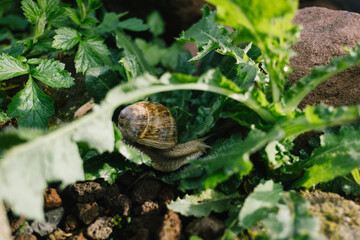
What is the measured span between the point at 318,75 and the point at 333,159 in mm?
483

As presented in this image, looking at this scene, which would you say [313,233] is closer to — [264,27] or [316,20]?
[264,27]

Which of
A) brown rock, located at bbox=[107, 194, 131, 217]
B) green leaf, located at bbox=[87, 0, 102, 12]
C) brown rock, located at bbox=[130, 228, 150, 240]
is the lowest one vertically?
brown rock, located at bbox=[107, 194, 131, 217]

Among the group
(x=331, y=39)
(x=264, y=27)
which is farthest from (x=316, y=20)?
(x=264, y=27)

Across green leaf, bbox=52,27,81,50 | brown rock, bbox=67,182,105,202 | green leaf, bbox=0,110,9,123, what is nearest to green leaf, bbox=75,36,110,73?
green leaf, bbox=52,27,81,50

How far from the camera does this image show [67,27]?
2441 millimetres

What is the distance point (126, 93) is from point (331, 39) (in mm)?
1633

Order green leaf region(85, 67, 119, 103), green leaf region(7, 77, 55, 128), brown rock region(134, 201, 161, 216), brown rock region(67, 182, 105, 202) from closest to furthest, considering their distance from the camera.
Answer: brown rock region(134, 201, 161, 216) < brown rock region(67, 182, 105, 202) < green leaf region(7, 77, 55, 128) < green leaf region(85, 67, 119, 103)

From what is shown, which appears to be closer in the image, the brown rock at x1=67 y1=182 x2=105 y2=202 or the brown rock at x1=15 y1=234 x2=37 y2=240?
the brown rock at x1=15 y1=234 x2=37 y2=240

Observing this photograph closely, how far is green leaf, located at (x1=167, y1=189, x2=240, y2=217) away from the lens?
1.71 meters

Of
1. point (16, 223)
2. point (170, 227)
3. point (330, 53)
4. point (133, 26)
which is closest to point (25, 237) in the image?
point (16, 223)

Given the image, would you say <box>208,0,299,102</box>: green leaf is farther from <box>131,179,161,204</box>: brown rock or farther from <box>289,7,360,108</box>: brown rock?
<box>131,179,161,204</box>: brown rock

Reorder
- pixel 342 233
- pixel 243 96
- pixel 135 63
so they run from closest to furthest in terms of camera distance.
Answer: pixel 342 233 → pixel 243 96 → pixel 135 63

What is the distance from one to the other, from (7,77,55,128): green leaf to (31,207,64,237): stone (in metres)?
0.59

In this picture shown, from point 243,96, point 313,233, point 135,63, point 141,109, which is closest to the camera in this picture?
point 313,233
